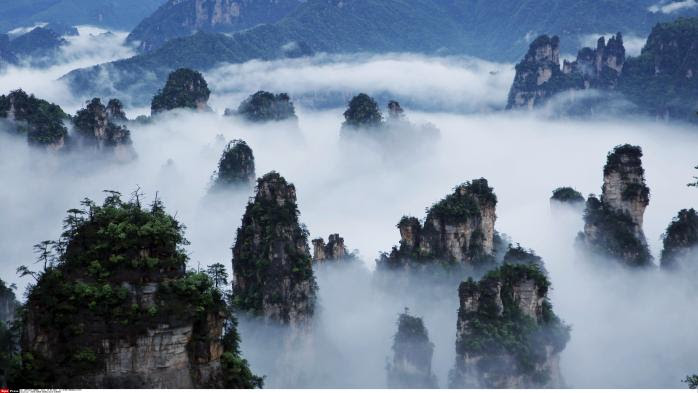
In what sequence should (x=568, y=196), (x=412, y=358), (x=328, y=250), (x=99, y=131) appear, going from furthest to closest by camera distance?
(x=99, y=131) → (x=568, y=196) → (x=328, y=250) → (x=412, y=358)

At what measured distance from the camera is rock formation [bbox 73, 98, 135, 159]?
112 metres

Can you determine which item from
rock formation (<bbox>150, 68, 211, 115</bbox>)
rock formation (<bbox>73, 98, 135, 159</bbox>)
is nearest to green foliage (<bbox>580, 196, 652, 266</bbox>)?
rock formation (<bbox>73, 98, 135, 159</bbox>)

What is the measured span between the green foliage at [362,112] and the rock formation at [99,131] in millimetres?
33344

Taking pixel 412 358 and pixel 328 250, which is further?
pixel 328 250

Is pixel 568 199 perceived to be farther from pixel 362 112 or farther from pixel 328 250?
pixel 362 112

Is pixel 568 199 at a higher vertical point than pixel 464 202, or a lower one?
higher

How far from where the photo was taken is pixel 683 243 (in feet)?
252

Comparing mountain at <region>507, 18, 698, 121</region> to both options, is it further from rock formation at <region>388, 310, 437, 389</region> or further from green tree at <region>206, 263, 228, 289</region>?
green tree at <region>206, 263, 228, 289</region>

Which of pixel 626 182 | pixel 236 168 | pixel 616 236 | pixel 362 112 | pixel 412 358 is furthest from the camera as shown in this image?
pixel 362 112

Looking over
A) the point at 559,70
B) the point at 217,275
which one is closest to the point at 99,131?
the point at 217,275

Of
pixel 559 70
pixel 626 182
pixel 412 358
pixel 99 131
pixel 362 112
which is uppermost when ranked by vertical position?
pixel 559 70

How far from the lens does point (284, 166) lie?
15812 cm

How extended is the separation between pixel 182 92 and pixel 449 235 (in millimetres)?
73541

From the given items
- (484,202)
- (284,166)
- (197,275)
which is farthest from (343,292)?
(284,166)
